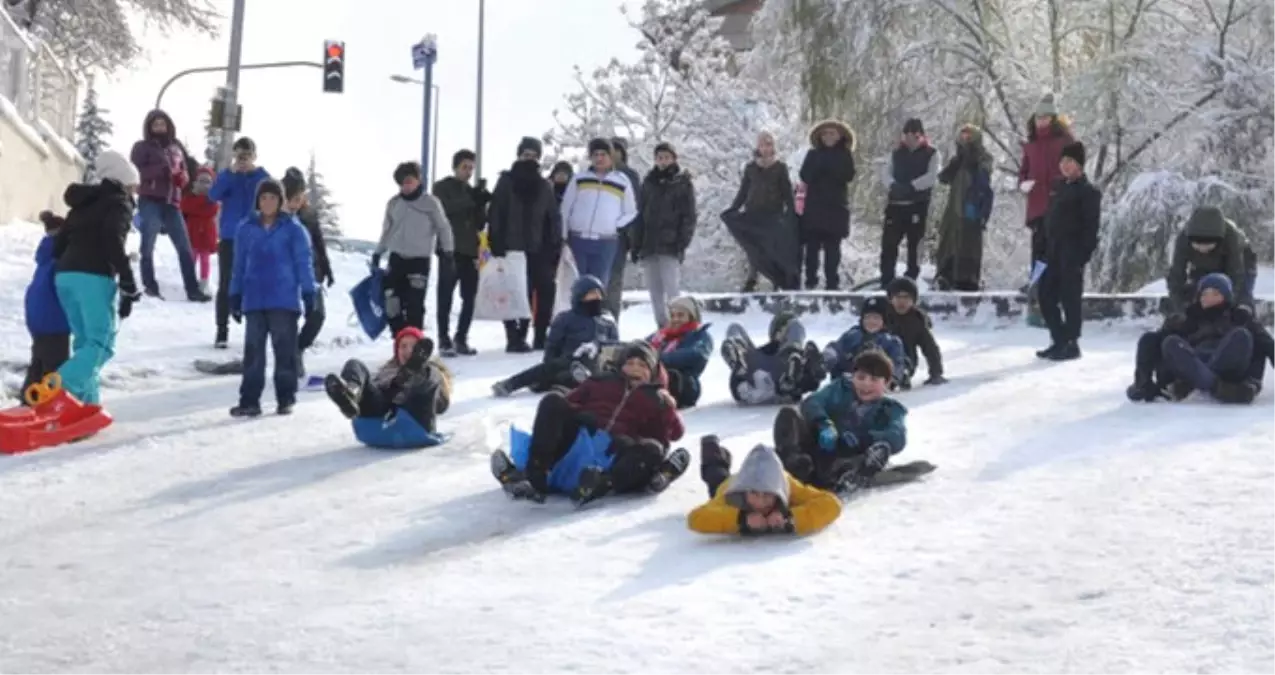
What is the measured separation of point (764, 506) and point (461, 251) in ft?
27.0

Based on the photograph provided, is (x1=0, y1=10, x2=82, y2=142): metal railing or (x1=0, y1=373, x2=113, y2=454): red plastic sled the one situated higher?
(x1=0, y1=10, x2=82, y2=142): metal railing

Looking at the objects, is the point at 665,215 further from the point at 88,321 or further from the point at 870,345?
the point at 88,321

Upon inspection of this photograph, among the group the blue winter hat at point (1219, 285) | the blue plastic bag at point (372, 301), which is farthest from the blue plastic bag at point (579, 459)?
the blue plastic bag at point (372, 301)

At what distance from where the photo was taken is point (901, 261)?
26.6 metres

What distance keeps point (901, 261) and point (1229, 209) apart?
6596 mm

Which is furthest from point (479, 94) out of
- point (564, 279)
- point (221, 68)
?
point (564, 279)

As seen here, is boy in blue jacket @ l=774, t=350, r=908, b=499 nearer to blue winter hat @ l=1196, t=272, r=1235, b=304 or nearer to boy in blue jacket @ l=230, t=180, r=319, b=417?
blue winter hat @ l=1196, t=272, r=1235, b=304

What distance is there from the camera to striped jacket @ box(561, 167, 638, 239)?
15.1 metres

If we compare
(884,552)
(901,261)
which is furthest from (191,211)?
(884,552)

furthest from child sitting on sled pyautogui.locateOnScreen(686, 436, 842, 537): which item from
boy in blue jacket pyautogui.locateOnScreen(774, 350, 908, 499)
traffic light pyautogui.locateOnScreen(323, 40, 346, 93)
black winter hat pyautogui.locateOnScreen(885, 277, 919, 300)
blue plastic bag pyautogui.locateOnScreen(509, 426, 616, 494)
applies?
traffic light pyautogui.locateOnScreen(323, 40, 346, 93)

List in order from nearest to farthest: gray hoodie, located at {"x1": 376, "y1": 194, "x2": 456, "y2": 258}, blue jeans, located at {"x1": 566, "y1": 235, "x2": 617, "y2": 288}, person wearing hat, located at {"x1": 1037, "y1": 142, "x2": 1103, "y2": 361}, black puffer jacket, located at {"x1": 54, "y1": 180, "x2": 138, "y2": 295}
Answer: black puffer jacket, located at {"x1": 54, "y1": 180, "x2": 138, "y2": 295}
person wearing hat, located at {"x1": 1037, "y1": 142, "x2": 1103, "y2": 361}
gray hoodie, located at {"x1": 376, "y1": 194, "x2": 456, "y2": 258}
blue jeans, located at {"x1": 566, "y1": 235, "x2": 617, "y2": 288}

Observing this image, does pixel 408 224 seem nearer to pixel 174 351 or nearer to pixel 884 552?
pixel 174 351

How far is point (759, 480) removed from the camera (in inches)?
289

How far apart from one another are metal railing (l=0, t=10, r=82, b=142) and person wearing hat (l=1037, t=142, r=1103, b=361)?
1409cm
